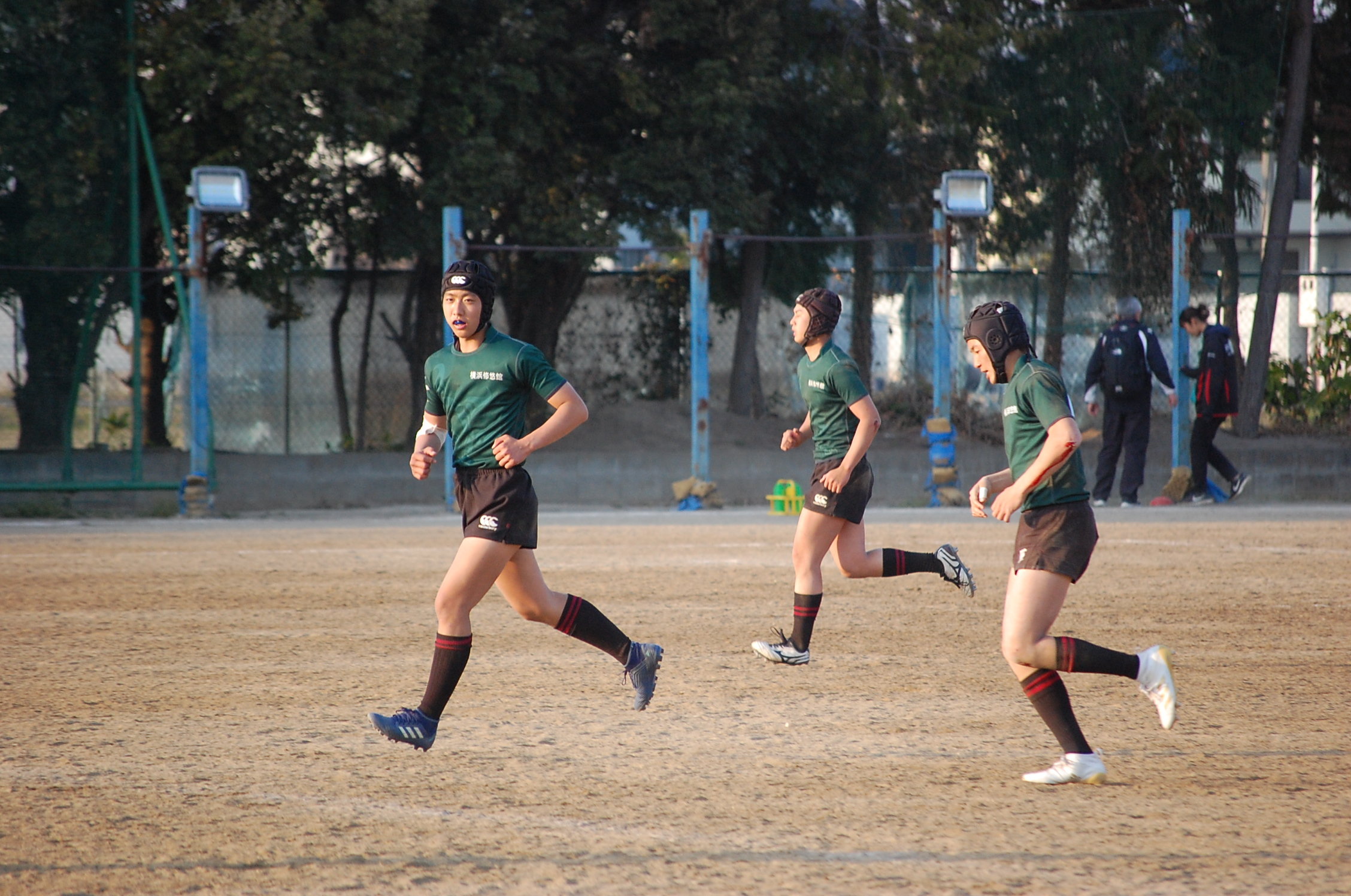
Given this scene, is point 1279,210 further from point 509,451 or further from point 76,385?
point 509,451

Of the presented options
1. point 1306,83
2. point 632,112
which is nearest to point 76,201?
point 632,112

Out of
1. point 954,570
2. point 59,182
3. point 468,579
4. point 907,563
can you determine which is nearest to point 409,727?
point 468,579

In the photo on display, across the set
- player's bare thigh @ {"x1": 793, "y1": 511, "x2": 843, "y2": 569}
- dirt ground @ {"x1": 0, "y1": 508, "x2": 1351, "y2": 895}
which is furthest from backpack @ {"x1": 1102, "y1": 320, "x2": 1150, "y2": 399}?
player's bare thigh @ {"x1": 793, "y1": 511, "x2": 843, "y2": 569}

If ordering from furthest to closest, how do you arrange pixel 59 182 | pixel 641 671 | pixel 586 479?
pixel 586 479 → pixel 59 182 → pixel 641 671

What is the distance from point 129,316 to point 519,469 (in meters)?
13.9

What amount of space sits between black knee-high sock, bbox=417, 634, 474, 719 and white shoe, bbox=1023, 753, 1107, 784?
2144 mm

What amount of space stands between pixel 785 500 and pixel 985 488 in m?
9.80

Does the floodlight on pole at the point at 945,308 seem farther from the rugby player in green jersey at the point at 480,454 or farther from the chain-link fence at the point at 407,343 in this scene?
the rugby player in green jersey at the point at 480,454

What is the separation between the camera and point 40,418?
54.2 feet

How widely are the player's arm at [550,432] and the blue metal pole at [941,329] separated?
34.6ft

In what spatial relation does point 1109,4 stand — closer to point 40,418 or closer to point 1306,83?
point 1306,83

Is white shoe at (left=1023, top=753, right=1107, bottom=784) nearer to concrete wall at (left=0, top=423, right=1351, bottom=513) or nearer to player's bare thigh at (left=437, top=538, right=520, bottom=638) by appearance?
player's bare thigh at (left=437, top=538, right=520, bottom=638)

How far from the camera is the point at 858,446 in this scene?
23.2ft

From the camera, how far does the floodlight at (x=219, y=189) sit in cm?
1408
